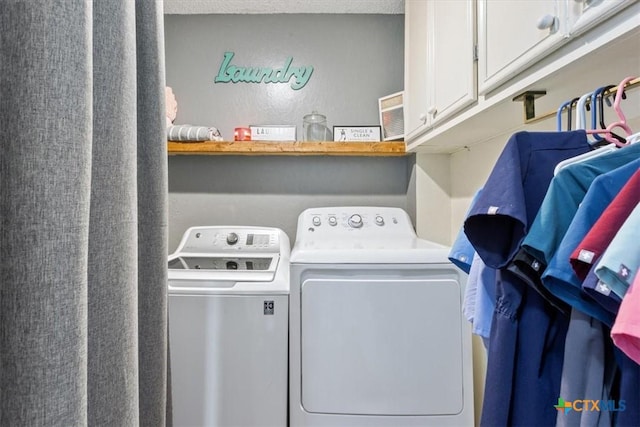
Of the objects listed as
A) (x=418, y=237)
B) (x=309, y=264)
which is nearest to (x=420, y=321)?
(x=309, y=264)

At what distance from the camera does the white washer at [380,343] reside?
1.30 m

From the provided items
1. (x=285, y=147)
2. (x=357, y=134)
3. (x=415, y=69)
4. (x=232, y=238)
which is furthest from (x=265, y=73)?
(x=232, y=238)

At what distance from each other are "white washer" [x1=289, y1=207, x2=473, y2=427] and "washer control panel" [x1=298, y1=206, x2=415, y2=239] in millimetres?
587

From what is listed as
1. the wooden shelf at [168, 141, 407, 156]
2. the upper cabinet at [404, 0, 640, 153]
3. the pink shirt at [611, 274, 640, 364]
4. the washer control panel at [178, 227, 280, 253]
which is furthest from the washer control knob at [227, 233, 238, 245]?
the pink shirt at [611, 274, 640, 364]

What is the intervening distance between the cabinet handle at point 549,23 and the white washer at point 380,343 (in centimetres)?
83

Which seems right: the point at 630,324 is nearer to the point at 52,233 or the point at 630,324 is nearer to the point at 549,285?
the point at 549,285

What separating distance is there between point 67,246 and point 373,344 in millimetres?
1144

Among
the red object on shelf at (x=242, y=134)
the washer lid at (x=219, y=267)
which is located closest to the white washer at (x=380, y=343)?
the washer lid at (x=219, y=267)

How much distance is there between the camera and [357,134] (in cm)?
208

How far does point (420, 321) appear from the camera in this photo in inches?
51.2

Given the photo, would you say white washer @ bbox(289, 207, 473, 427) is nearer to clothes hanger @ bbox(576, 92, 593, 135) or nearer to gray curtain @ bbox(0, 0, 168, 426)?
clothes hanger @ bbox(576, 92, 593, 135)

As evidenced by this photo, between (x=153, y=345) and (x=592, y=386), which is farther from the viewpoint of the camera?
(x=153, y=345)

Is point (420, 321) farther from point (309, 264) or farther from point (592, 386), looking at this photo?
point (592, 386)

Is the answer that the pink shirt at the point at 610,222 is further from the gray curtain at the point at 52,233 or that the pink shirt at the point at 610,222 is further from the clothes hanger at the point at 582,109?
the gray curtain at the point at 52,233
